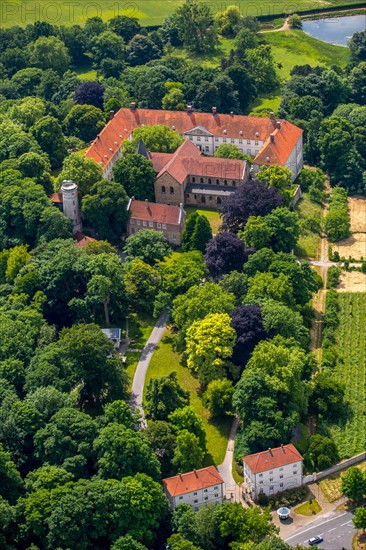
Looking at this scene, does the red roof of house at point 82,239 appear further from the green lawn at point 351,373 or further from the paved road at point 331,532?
the paved road at point 331,532

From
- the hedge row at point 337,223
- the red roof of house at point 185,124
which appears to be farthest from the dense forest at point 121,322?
the hedge row at point 337,223

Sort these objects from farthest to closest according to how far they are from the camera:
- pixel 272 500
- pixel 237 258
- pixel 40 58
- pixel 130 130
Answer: pixel 40 58 → pixel 130 130 → pixel 237 258 → pixel 272 500

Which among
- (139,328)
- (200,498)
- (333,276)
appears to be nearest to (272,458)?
(200,498)

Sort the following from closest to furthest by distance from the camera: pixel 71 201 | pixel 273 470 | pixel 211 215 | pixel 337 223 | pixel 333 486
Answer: pixel 273 470
pixel 333 486
pixel 71 201
pixel 337 223
pixel 211 215

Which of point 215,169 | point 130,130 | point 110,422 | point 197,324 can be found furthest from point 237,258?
point 130,130

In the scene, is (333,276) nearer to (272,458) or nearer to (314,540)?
(272,458)

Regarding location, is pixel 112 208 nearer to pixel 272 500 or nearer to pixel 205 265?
pixel 205 265
